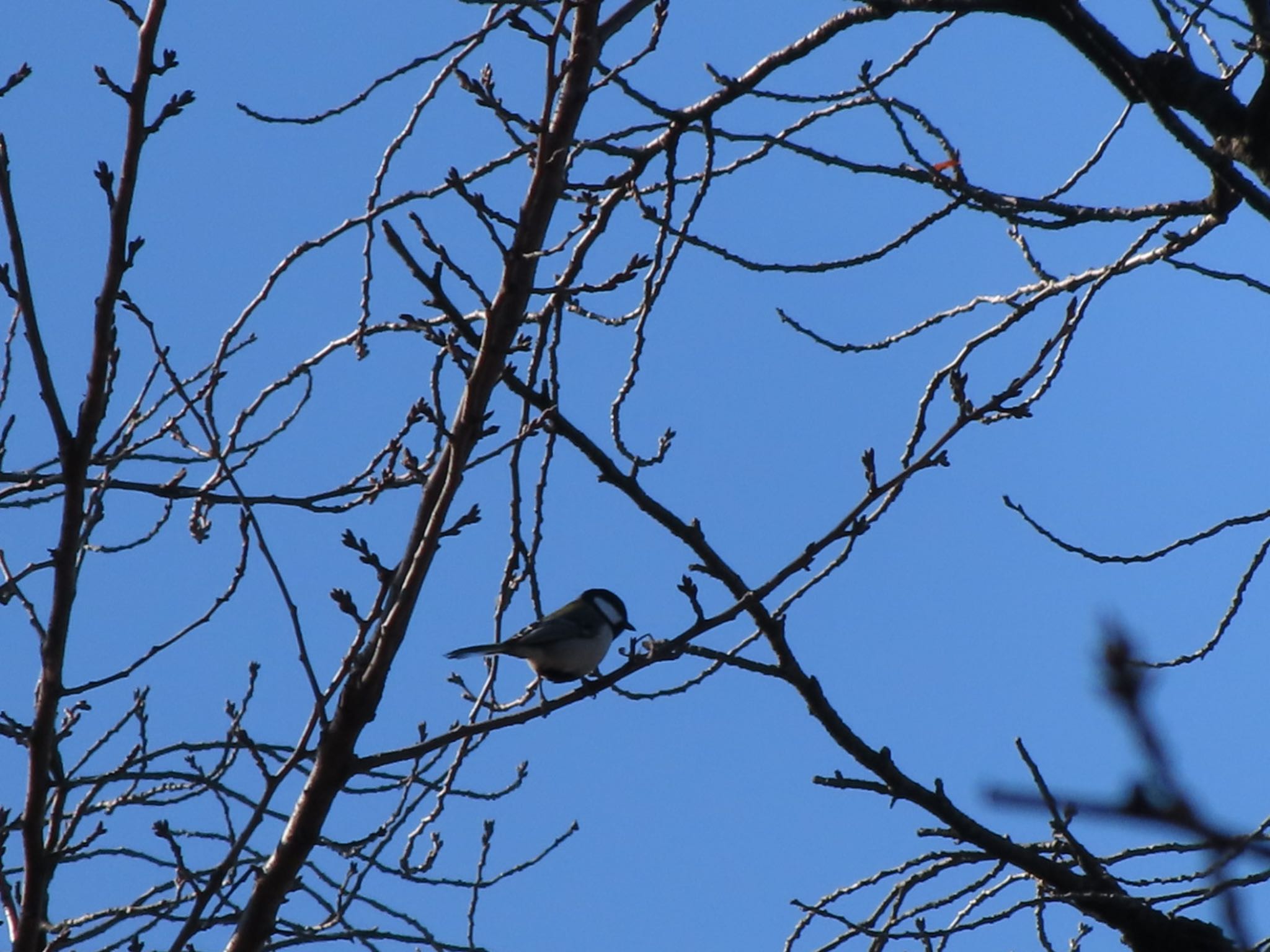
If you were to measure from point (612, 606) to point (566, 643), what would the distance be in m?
1.24

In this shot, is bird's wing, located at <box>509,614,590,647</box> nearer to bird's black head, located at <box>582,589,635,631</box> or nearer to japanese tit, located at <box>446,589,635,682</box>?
japanese tit, located at <box>446,589,635,682</box>

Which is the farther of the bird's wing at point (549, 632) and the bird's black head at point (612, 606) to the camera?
the bird's black head at point (612, 606)

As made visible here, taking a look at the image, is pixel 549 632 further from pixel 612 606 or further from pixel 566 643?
pixel 612 606

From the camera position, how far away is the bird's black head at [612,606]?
7148mm

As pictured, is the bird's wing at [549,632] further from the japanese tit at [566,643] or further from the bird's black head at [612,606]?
the bird's black head at [612,606]

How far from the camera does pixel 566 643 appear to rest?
19.7ft

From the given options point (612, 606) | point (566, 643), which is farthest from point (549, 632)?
point (612, 606)

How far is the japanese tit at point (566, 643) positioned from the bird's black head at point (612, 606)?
579 mm

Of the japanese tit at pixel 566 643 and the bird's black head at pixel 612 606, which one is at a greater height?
the bird's black head at pixel 612 606

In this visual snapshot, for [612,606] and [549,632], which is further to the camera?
[612,606]

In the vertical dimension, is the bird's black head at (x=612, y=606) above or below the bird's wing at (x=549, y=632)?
above

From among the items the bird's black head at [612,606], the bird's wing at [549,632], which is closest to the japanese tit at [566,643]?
the bird's wing at [549,632]

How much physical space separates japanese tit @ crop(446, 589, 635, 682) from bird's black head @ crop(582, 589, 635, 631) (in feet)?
1.90

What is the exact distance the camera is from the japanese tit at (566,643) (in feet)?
19.2
